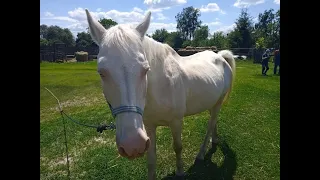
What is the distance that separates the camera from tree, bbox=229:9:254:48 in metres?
30.1

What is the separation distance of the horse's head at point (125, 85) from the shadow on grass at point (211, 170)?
1922 mm

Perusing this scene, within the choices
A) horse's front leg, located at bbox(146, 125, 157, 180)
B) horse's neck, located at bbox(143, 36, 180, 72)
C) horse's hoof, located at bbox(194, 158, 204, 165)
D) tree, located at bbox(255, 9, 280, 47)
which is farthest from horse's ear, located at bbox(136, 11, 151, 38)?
tree, located at bbox(255, 9, 280, 47)

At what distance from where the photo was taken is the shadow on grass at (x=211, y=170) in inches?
128

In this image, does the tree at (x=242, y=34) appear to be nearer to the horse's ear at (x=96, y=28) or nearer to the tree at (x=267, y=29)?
the tree at (x=267, y=29)

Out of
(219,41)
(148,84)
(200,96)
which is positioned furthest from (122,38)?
(219,41)

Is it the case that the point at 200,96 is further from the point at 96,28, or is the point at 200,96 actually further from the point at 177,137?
the point at 96,28

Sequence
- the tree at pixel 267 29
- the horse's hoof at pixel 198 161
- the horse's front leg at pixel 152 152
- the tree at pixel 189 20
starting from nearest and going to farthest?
the horse's front leg at pixel 152 152 < the horse's hoof at pixel 198 161 < the tree at pixel 267 29 < the tree at pixel 189 20

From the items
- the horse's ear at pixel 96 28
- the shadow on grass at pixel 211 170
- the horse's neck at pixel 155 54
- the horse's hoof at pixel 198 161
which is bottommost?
the shadow on grass at pixel 211 170

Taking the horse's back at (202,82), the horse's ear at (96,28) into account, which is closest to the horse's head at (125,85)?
the horse's ear at (96,28)

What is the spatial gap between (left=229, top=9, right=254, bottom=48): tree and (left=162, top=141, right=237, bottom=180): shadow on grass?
2767 cm

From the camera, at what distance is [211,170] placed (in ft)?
11.3

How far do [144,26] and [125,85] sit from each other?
2.03ft
